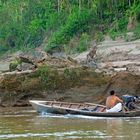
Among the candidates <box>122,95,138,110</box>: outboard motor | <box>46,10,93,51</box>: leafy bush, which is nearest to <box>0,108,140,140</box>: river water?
<box>122,95,138,110</box>: outboard motor

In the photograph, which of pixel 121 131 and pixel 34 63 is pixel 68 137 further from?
pixel 34 63

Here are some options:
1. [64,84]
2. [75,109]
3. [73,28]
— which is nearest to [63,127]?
[75,109]

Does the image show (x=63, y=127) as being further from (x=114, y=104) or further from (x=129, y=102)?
(x=129, y=102)

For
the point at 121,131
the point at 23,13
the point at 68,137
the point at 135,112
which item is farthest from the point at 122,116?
the point at 23,13

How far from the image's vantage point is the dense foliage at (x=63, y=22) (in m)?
46.8

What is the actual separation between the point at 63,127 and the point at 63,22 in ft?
129

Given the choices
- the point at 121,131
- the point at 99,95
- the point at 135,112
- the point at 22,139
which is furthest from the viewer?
the point at 99,95

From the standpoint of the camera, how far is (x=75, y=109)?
72.0ft

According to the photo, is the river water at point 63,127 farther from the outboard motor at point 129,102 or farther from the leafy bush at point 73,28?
the leafy bush at point 73,28

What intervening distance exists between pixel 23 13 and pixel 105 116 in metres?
47.3

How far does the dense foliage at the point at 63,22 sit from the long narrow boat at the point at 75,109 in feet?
61.1

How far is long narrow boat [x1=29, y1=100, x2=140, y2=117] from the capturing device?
21119 millimetres

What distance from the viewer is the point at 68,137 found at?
1603cm

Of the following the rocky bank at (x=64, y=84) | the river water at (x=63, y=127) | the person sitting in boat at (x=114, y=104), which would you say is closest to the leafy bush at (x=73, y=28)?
the rocky bank at (x=64, y=84)
